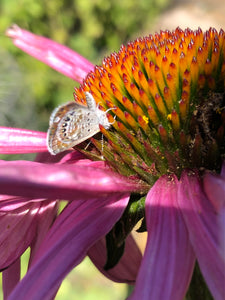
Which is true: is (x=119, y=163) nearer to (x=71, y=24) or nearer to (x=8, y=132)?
(x=8, y=132)

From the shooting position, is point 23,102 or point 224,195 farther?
point 23,102

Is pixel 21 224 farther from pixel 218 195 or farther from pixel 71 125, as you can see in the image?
pixel 218 195

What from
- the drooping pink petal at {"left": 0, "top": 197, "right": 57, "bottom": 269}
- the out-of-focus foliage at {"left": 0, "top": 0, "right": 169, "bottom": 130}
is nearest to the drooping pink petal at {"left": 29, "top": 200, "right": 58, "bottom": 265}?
the drooping pink petal at {"left": 0, "top": 197, "right": 57, "bottom": 269}

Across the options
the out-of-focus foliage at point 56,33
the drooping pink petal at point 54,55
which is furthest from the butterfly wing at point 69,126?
the out-of-focus foliage at point 56,33

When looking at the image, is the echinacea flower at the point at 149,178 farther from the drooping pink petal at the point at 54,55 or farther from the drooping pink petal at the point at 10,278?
the drooping pink petal at the point at 54,55

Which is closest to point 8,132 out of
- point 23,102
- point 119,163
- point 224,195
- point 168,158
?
point 119,163
